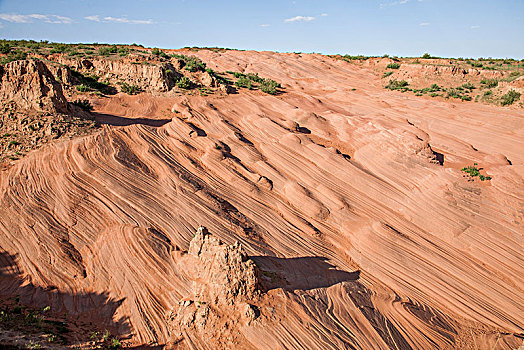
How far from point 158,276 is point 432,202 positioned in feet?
42.3

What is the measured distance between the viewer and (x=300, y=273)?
10359mm

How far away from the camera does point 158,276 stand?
360 inches

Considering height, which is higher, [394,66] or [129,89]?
[394,66]

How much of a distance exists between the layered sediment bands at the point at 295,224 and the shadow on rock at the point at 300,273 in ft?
0.24

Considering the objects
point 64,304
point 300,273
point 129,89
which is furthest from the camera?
point 129,89

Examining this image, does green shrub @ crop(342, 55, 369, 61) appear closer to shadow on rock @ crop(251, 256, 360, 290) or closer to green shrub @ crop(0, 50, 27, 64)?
green shrub @ crop(0, 50, 27, 64)

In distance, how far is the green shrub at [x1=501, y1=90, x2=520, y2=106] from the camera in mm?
23391

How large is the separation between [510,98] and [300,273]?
24.8 m

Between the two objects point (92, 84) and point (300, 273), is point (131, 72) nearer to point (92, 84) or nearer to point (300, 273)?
point (92, 84)

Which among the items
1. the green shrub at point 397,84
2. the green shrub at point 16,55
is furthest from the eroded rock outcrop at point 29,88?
the green shrub at point 397,84

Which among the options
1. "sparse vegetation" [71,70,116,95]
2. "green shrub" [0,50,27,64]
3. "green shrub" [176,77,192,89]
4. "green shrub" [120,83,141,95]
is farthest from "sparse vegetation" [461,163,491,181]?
"green shrub" [0,50,27,64]

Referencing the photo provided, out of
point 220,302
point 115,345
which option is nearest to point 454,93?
point 220,302

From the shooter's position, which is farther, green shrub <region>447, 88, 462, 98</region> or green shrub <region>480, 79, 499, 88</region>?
green shrub <region>480, 79, 499, 88</region>

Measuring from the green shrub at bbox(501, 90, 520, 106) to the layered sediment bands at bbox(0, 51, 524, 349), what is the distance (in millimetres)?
3671
